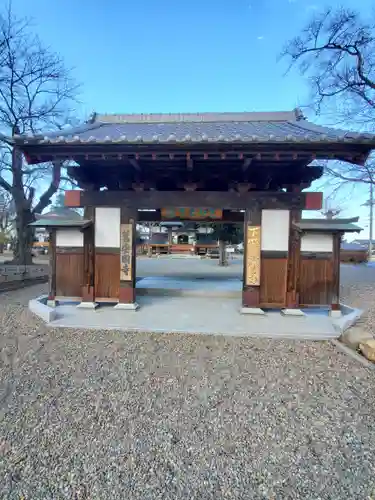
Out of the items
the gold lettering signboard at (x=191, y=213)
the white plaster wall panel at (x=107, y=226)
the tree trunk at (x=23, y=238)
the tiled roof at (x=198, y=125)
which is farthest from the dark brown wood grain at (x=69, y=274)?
the tree trunk at (x=23, y=238)

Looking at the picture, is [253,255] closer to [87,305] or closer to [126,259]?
[126,259]

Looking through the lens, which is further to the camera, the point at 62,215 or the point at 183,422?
the point at 62,215

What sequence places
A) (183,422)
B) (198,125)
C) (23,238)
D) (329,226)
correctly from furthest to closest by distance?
(23,238) → (198,125) → (329,226) → (183,422)

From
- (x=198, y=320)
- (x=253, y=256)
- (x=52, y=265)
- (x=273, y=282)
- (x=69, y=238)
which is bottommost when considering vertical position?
(x=198, y=320)

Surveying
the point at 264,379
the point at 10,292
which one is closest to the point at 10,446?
the point at 264,379

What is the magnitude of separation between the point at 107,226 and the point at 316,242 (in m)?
4.28

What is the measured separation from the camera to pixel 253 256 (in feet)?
17.8

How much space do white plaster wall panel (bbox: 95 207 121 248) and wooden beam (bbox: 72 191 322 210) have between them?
15 centimetres

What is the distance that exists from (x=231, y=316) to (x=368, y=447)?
3210 millimetres

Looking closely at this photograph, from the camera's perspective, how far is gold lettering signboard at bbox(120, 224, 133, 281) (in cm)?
559

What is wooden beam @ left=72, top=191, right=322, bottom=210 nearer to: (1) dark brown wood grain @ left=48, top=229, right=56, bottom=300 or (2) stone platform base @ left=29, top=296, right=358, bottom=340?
(1) dark brown wood grain @ left=48, top=229, right=56, bottom=300

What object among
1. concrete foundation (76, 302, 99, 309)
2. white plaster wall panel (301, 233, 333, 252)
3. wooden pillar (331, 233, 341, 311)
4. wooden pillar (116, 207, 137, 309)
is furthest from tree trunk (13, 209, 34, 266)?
wooden pillar (331, 233, 341, 311)

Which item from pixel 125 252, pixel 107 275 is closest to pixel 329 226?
pixel 125 252

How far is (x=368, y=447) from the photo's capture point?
83.3 inches
